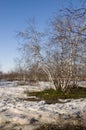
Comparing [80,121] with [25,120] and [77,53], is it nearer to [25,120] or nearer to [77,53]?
[25,120]

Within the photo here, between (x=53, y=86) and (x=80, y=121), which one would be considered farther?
(x=53, y=86)

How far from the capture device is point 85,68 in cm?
2759

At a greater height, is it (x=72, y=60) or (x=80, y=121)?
(x=72, y=60)

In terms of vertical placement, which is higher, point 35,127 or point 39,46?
point 39,46

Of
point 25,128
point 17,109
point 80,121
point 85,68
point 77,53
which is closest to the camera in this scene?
point 25,128

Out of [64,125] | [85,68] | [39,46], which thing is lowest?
[64,125]

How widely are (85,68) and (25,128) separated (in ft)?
60.5

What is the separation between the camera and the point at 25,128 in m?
9.79

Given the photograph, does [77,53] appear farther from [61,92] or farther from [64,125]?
[64,125]

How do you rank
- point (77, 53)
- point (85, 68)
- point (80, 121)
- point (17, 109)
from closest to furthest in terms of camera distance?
point (80, 121) → point (17, 109) → point (77, 53) → point (85, 68)

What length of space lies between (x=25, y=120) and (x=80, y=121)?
6.30 feet

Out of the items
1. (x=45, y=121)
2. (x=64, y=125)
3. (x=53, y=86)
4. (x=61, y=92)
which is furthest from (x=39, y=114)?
(x=53, y=86)

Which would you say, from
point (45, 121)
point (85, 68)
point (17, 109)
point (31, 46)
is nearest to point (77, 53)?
point (85, 68)

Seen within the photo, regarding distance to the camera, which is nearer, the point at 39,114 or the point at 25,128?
the point at 25,128
